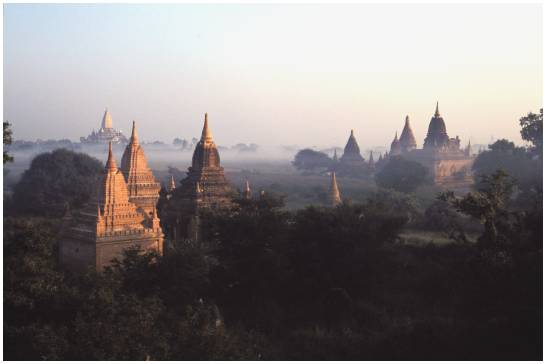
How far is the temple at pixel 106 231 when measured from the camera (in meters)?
25.0

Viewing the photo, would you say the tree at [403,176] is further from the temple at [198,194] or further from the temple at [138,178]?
the temple at [138,178]

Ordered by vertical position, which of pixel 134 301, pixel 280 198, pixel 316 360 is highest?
pixel 280 198

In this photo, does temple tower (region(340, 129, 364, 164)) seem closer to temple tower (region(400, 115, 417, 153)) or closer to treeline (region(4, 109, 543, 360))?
temple tower (region(400, 115, 417, 153))

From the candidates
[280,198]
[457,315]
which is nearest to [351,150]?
[280,198]

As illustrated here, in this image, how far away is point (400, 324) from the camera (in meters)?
21.0

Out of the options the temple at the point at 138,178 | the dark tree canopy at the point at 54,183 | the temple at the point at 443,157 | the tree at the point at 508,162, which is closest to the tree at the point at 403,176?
the temple at the point at 443,157

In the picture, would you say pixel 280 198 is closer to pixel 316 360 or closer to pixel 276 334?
pixel 276 334

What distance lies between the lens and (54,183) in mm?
55969

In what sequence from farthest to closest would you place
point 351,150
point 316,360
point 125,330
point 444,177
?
point 351,150 < point 444,177 < point 316,360 < point 125,330

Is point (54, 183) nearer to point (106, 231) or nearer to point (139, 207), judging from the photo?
point (139, 207)

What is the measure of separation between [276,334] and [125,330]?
5.94 m

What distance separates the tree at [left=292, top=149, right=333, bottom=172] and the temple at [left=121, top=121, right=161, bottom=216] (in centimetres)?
4385

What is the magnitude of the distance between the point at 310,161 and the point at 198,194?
149 ft

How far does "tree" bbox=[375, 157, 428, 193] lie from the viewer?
5522 centimetres
